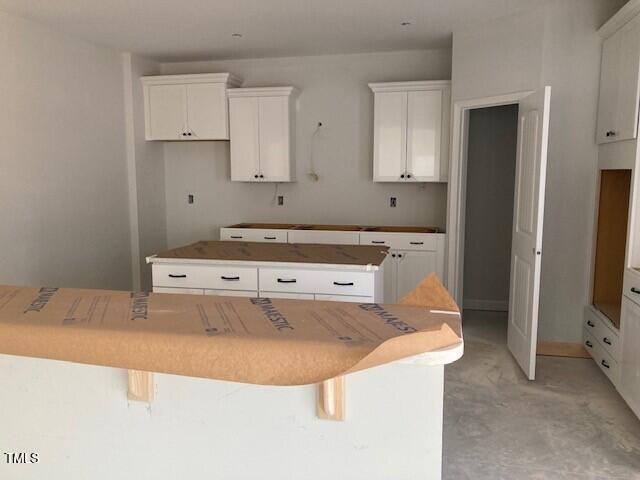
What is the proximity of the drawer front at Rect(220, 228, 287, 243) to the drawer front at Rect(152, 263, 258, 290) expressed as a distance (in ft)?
5.57

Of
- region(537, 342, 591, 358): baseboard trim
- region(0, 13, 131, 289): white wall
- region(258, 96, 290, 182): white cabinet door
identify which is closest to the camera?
region(0, 13, 131, 289): white wall

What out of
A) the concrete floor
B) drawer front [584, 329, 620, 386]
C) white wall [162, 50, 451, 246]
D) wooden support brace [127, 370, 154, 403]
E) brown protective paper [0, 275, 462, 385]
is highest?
white wall [162, 50, 451, 246]

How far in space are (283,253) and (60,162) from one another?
7.40 ft

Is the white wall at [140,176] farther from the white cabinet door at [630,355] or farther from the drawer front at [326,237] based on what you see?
the white cabinet door at [630,355]

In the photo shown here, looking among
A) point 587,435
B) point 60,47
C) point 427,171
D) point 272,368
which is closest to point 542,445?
point 587,435

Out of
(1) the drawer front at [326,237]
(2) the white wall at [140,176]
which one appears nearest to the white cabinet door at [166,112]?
(2) the white wall at [140,176]

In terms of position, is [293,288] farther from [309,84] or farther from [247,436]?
[309,84]

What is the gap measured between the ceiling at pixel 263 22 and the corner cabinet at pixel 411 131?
1.43ft

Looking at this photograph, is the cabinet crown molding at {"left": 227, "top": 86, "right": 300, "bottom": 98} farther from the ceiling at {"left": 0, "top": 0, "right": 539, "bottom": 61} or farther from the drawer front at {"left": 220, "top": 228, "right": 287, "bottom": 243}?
the drawer front at {"left": 220, "top": 228, "right": 287, "bottom": 243}

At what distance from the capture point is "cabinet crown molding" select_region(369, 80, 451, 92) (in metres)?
4.75

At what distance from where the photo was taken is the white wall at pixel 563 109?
3.79 meters

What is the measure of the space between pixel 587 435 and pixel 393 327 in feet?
6.68

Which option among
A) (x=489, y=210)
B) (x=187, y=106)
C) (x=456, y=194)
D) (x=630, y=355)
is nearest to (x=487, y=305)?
(x=489, y=210)

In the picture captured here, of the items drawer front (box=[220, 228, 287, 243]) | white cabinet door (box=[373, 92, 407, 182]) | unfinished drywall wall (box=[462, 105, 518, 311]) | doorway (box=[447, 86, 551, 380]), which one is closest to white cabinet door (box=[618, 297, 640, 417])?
doorway (box=[447, 86, 551, 380])
